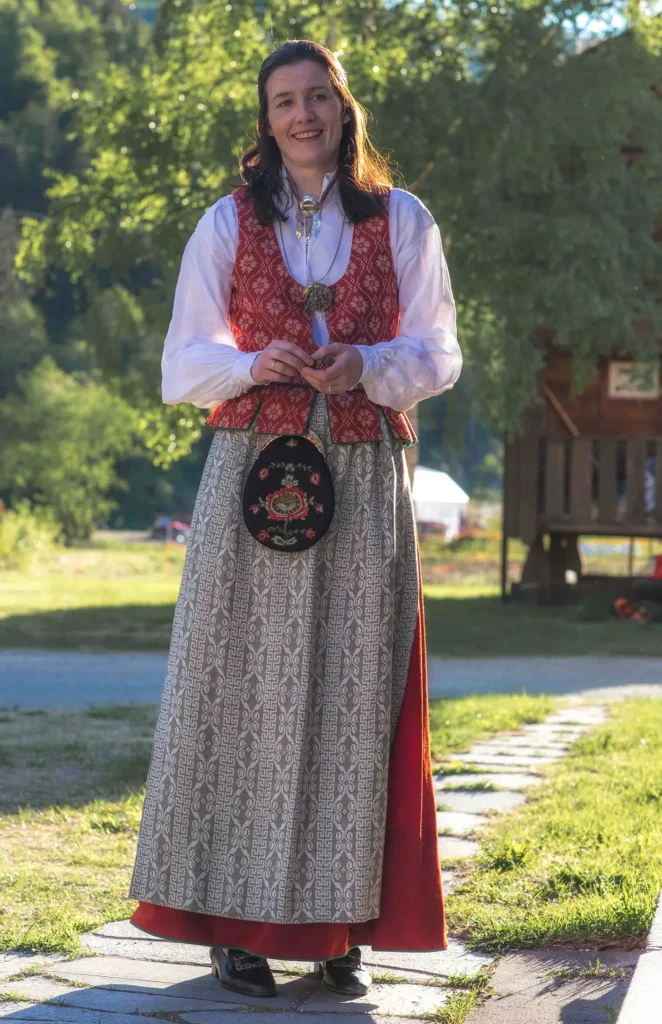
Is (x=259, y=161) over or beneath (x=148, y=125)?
beneath

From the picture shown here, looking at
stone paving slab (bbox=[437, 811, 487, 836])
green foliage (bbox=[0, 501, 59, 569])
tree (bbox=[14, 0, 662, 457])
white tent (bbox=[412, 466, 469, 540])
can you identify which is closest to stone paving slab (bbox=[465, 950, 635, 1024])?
stone paving slab (bbox=[437, 811, 487, 836])

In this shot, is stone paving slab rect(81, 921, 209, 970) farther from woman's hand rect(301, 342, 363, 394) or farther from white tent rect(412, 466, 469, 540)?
white tent rect(412, 466, 469, 540)

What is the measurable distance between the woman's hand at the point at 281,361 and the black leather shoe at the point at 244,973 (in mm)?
1274

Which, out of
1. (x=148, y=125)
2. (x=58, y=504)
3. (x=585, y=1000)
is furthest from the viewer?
(x=58, y=504)

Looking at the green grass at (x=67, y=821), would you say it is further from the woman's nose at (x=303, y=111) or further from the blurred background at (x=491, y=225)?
the blurred background at (x=491, y=225)

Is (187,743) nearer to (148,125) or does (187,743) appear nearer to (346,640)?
(346,640)

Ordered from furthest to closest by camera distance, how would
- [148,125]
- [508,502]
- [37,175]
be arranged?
[37,175], [508,502], [148,125]

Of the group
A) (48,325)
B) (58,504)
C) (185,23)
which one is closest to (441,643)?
(185,23)

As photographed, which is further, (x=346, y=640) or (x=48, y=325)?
(x=48, y=325)

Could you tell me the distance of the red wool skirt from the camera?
3.28 metres

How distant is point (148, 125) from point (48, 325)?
131 ft

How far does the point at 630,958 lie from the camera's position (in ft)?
11.5

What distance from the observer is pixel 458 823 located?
5.09 m

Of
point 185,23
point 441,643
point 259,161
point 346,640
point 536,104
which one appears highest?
point 185,23
